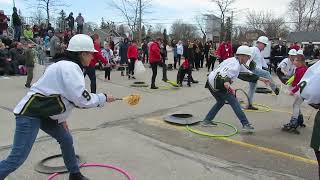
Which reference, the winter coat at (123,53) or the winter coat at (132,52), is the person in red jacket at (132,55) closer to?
the winter coat at (132,52)

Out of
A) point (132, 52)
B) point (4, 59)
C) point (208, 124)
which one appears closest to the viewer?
point (208, 124)

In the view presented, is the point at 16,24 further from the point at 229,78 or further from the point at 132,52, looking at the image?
the point at 229,78

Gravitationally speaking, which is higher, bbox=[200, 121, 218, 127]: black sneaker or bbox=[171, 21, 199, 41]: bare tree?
bbox=[171, 21, 199, 41]: bare tree

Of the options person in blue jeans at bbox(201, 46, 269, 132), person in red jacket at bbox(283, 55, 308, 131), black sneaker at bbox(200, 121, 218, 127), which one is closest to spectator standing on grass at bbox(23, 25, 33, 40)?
black sneaker at bbox(200, 121, 218, 127)

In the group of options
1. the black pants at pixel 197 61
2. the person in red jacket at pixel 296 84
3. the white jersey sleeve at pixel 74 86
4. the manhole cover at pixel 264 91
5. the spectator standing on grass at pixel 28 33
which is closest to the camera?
the white jersey sleeve at pixel 74 86

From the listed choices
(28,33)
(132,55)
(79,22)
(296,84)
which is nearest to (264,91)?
(132,55)

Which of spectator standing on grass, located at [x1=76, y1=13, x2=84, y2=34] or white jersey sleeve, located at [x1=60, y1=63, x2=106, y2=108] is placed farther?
spectator standing on grass, located at [x1=76, y1=13, x2=84, y2=34]

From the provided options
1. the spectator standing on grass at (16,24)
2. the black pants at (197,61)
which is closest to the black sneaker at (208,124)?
the black pants at (197,61)

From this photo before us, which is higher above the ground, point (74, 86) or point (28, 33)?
point (28, 33)

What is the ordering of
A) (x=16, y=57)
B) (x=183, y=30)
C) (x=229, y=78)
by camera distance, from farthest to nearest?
(x=183, y=30)
(x=16, y=57)
(x=229, y=78)

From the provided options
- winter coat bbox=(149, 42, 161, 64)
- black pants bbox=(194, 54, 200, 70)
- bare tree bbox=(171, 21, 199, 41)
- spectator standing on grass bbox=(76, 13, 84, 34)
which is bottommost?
black pants bbox=(194, 54, 200, 70)

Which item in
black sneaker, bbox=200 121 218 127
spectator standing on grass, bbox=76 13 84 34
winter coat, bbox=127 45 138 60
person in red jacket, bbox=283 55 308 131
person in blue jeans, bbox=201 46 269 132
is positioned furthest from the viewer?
spectator standing on grass, bbox=76 13 84 34

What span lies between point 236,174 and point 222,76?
2196 mm

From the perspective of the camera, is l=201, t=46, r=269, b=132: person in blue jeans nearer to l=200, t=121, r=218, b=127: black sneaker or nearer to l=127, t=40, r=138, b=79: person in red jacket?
l=200, t=121, r=218, b=127: black sneaker
